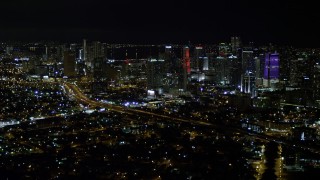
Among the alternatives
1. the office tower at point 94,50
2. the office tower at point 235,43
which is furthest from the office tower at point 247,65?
the office tower at point 94,50

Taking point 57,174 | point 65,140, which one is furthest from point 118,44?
point 57,174

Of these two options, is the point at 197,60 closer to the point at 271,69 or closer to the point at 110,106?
the point at 271,69

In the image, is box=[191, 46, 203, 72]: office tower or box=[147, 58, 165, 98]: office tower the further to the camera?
box=[191, 46, 203, 72]: office tower

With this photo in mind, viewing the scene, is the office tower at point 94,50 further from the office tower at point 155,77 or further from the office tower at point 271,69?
the office tower at point 271,69

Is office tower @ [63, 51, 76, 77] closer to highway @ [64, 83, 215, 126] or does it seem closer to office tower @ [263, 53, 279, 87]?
highway @ [64, 83, 215, 126]

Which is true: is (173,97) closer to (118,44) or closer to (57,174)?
(57,174)

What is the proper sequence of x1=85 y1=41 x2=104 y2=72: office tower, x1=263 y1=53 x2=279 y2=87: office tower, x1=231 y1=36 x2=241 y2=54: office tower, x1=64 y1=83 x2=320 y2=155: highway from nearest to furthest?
x1=64 y1=83 x2=320 y2=155: highway
x1=263 y1=53 x2=279 y2=87: office tower
x1=231 y1=36 x2=241 y2=54: office tower
x1=85 y1=41 x2=104 y2=72: office tower

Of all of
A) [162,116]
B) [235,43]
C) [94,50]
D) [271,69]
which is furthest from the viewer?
[94,50]

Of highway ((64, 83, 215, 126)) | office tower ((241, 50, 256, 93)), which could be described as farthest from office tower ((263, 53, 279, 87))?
highway ((64, 83, 215, 126))

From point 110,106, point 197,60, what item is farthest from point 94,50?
point 110,106

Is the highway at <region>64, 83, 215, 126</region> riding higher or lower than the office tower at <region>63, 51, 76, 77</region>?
lower
